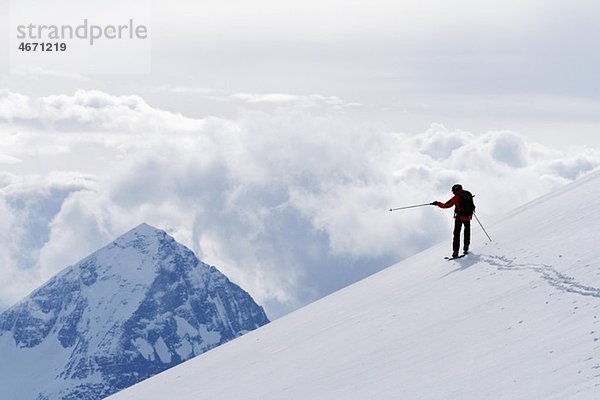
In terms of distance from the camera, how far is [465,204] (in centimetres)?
2395

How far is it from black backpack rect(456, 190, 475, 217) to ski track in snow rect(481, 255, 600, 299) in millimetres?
1828

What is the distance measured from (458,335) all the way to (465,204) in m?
9.05

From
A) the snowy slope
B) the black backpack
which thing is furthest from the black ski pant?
the snowy slope

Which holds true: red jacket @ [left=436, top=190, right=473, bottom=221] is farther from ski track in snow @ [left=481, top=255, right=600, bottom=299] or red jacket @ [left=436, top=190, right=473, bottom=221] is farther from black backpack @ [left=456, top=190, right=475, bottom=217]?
ski track in snow @ [left=481, top=255, right=600, bottom=299]

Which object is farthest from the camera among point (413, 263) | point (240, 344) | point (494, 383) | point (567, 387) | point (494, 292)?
point (413, 263)

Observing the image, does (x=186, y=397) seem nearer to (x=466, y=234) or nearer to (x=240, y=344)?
(x=240, y=344)

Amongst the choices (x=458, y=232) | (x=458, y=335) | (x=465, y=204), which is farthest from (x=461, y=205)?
(x=458, y=335)

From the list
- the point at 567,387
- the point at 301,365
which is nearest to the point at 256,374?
the point at 301,365

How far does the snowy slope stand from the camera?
11773mm

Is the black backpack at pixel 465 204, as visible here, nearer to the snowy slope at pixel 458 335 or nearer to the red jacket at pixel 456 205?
the red jacket at pixel 456 205

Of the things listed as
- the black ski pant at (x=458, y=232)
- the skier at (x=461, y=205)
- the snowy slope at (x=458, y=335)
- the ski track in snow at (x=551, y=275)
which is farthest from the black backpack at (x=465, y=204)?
the ski track in snow at (x=551, y=275)

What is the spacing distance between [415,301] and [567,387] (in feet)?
35.4

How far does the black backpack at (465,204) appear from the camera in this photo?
23.9 m

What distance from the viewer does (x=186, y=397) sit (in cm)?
2078
